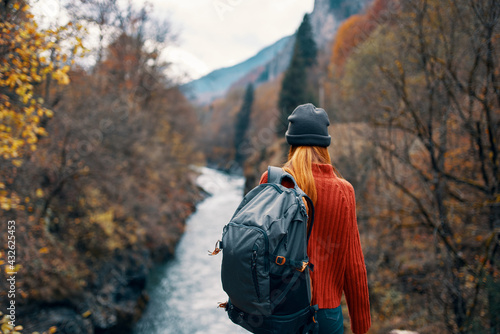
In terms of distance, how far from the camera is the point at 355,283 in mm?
1659

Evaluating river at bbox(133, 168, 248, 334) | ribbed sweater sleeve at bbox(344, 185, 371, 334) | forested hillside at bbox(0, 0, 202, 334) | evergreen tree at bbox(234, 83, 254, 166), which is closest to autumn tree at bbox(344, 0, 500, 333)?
ribbed sweater sleeve at bbox(344, 185, 371, 334)

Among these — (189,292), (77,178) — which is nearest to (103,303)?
(189,292)

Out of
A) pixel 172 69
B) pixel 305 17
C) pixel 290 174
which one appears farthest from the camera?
pixel 172 69

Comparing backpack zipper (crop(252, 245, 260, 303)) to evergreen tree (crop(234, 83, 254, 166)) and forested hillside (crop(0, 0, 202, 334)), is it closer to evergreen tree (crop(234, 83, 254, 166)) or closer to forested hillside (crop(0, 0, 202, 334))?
forested hillside (crop(0, 0, 202, 334))

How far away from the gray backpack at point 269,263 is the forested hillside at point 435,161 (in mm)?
763

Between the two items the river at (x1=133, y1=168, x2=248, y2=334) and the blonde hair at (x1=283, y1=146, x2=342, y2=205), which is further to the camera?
the river at (x1=133, y1=168, x2=248, y2=334)

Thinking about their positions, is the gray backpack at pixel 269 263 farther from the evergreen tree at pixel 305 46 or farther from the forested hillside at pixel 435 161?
the evergreen tree at pixel 305 46

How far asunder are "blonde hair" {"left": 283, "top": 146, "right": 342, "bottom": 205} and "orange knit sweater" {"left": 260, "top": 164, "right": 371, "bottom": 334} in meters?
0.05

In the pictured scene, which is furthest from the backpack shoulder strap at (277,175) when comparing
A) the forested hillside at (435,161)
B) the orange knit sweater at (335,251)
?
the forested hillside at (435,161)

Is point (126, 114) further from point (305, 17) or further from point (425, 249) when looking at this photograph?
point (425, 249)

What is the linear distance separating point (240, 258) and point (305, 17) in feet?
39.3

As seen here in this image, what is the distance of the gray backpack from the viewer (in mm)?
1357

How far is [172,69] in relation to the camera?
19.0m

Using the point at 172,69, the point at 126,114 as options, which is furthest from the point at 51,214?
the point at 172,69
